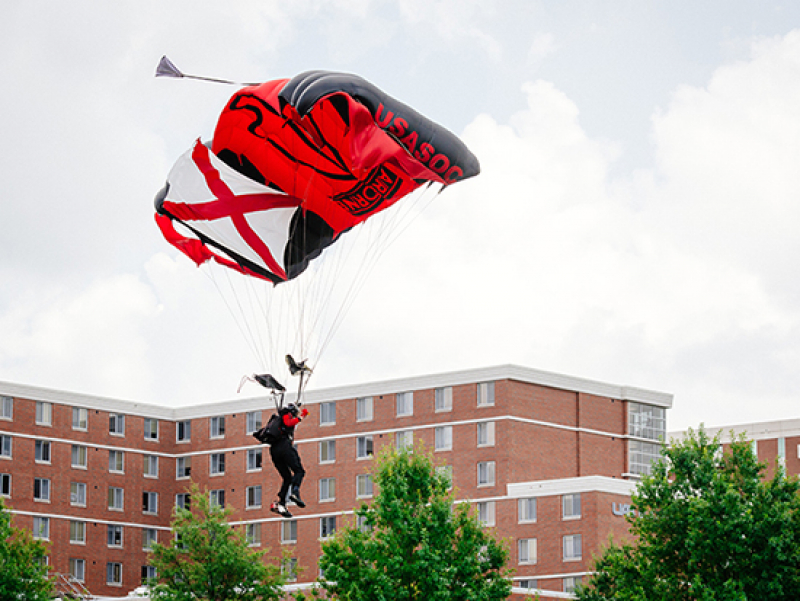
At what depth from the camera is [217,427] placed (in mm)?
84875

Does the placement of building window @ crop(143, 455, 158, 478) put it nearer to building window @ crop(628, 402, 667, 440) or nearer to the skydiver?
building window @ crop(628, 402, 667, 440)

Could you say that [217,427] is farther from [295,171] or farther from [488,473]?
[295,171]

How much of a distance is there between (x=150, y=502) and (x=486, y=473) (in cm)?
2448

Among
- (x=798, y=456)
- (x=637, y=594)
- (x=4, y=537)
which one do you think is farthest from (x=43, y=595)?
(x=798, y=456)

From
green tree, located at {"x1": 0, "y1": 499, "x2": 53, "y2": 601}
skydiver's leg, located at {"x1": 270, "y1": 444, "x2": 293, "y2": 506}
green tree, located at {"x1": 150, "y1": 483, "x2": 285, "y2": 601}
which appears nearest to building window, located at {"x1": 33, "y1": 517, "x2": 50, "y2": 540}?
green tree, located at {"x1": 150, "y1": 483, "x2": 285, "y2": 601}

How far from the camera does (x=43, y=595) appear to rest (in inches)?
2063

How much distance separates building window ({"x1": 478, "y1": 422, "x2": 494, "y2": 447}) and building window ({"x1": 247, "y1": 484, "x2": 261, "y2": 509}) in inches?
613

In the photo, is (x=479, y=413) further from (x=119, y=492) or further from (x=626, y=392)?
(x=119, y=492)

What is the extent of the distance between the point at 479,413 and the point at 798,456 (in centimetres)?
2446

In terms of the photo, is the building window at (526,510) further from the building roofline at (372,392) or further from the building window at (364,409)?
the building window at (364,409)

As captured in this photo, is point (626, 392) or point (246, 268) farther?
point (626, 392)

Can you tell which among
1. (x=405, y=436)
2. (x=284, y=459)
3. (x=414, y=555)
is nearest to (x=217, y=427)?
(x=405, y=436)

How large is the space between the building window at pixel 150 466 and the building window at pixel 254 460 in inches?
282

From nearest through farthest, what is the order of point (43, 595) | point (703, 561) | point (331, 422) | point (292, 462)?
1. point (292, 462)
2. point (703, 561)
3. point (43, 595)
4. point (331, 422)
